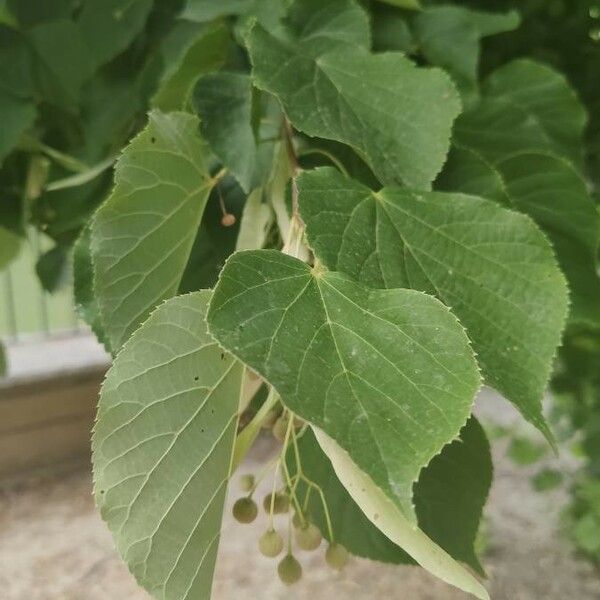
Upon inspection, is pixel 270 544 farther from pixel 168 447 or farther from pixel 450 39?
pixel 450 39

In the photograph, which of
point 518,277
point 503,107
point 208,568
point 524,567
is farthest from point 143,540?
point 524,567

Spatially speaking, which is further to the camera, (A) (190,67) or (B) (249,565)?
(B) (249,565)

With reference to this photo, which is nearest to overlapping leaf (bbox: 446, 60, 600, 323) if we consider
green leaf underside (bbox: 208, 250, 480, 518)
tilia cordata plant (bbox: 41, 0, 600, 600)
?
tilia cordata plant (bbox: 41, 0, 600, 600)

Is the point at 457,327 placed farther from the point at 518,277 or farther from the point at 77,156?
the point at 77,156

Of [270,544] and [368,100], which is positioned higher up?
[368,100]

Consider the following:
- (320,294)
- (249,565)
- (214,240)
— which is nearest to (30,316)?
(249,565)

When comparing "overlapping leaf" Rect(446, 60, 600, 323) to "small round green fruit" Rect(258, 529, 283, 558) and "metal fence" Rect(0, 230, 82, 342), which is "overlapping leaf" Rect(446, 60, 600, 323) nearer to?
"small round green fruit" Rect(258, 529, 283, 558)
